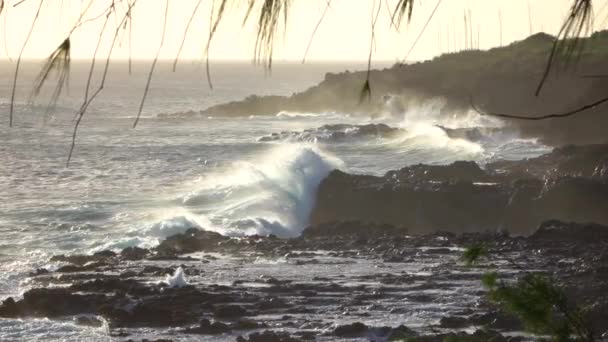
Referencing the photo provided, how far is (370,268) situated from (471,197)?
7.74m

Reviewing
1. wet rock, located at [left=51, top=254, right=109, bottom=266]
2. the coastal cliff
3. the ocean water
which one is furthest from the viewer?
the coastal cliff

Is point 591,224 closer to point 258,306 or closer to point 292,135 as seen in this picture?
point 258,306

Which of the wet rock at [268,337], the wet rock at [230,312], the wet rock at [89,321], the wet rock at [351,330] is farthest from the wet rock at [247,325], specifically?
the wet rock at [89,321]

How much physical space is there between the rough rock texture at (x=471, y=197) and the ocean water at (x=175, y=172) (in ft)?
5.61

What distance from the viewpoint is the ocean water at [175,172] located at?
1137 inches

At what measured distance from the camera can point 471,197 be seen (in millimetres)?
29109

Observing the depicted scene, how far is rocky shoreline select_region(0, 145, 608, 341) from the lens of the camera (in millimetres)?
17266

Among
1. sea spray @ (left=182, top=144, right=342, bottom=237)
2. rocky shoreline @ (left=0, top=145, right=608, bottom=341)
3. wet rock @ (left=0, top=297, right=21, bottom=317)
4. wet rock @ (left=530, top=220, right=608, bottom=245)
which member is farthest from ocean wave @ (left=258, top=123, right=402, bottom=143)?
wet rock @ (left=0, top=297, right=21, bottom=317)

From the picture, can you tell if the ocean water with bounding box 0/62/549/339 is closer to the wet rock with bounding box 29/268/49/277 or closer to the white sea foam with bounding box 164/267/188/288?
the wet rock with bounding box 29/268/49/277

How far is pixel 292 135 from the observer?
56.9 meters

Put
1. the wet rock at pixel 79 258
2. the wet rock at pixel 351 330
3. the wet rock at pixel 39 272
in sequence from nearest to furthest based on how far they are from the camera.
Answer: the wet rock at pixel 351 330
the wet rock at pixel 39 272
the wet rock at pixel 79 258

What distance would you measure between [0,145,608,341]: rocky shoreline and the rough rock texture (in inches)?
1.6

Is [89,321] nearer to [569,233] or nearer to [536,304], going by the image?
[569,233]

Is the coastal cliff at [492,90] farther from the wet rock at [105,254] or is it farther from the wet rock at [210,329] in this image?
the wet rock at [210,329]
